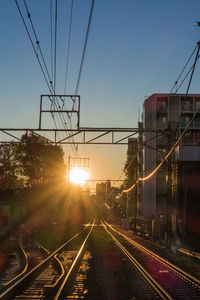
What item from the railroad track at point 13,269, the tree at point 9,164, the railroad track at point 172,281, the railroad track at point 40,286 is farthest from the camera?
the tree at point 9,164

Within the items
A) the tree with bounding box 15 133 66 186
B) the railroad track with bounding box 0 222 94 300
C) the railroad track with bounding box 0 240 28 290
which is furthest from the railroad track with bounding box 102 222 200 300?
the tree with bounding box 15 133 66 186

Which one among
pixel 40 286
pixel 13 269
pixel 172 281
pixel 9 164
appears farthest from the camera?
pixel 9 164

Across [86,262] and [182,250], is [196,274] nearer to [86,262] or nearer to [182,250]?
[86,262]

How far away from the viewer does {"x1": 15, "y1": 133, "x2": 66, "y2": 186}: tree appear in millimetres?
49844

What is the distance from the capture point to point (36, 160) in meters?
50.5

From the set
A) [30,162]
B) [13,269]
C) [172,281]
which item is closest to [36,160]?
[30,162]

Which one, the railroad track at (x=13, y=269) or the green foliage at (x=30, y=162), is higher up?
the green foliage at (x=30, y=162)

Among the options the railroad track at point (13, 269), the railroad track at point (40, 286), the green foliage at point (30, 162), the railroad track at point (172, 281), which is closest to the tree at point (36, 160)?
the green foliage at point (30, 162)

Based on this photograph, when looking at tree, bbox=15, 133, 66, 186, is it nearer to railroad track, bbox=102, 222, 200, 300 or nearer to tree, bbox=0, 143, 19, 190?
tree, bbox=0, 143, 19, 190

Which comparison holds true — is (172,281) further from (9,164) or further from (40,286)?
(9,164)

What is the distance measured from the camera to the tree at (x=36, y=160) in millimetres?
49844

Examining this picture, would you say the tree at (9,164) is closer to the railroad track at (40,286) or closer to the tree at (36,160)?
the tree at (36,160)

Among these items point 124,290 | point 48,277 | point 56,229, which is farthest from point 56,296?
point 56,229

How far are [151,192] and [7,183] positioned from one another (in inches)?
923
